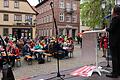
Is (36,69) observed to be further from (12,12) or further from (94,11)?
(12,12)

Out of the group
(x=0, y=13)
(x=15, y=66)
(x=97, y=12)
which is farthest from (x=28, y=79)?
(x=0, y=13)

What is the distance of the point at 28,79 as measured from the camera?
923 centimetres

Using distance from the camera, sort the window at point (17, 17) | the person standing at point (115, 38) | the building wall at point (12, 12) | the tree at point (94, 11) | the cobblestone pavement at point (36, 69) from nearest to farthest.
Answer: the person standing at point (115, 38), the cobblestone pavement at point (36, 69), the tree at point (94, 11), the building wall at point (12, 12), the window at point (17, 17)

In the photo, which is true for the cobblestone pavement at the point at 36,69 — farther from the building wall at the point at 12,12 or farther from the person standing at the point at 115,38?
Answer: the building wall at the point at 12,12

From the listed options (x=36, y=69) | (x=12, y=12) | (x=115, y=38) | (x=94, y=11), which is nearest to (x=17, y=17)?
(x=12, y=12)

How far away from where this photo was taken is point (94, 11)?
119ft

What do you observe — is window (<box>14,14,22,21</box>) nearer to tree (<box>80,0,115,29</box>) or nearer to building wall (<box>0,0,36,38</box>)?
building wall (<box>0,0,36,38</box>)

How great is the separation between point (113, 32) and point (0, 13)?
37140mm

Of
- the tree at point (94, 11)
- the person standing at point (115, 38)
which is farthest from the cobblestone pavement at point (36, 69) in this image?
the tree at point (94, 11)

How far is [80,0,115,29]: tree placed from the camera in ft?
113

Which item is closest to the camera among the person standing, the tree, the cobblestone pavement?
the person standing

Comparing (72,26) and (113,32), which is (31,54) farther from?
(72,26)

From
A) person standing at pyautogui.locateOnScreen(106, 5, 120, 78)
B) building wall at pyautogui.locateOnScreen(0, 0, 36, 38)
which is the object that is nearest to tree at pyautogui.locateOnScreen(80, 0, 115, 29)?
building wall at pyautogui.locateOnScreen(0, 0, 36, 38)

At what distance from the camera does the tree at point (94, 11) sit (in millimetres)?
34575
